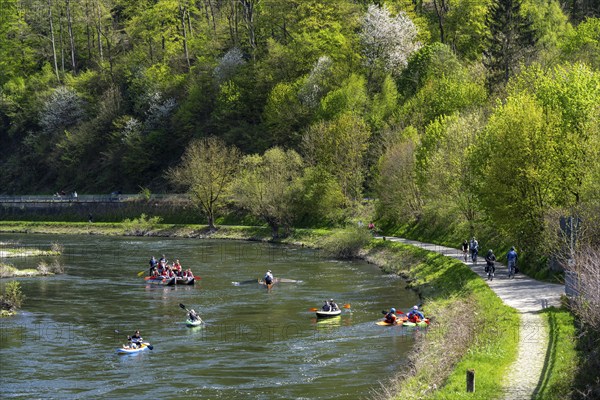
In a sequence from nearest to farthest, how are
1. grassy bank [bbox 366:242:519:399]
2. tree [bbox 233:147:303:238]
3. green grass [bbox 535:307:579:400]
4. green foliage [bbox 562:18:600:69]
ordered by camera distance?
1. green grass [bbox 535:307:579:400]
2. grassy bank [bbox 366:242:519:399]
3. tree [bbox 233:147:303:238]
4. green foliage [bbox 562:18:600:69]

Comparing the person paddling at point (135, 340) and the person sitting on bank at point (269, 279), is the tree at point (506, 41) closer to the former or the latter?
the person sitting on bank at point (269, 279)

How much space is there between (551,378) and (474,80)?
2984 inches

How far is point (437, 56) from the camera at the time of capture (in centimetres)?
10988

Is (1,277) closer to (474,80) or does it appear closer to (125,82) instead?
(474,80)

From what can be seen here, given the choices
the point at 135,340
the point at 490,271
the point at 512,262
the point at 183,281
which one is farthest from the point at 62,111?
the point at 135,340

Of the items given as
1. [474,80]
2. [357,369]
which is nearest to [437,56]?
[474,80]

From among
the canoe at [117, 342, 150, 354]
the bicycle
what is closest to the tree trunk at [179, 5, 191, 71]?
the bicycle

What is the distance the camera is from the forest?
54.5m

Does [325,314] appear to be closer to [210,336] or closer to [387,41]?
[210,336]

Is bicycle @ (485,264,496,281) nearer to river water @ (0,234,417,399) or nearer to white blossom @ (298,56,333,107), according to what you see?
river water @ (0,234,417,399)

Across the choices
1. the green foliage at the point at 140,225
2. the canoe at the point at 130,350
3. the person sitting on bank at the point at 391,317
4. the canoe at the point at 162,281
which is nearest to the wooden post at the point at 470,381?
the person sitting on bank at the point at 391,317

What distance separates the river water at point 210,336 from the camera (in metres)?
37.0

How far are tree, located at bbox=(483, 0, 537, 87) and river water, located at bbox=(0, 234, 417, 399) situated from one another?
36731mm

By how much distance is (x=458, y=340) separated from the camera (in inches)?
1537
